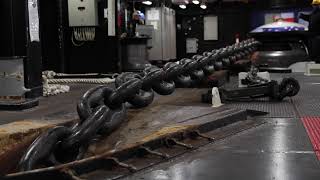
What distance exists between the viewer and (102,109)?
1.40m

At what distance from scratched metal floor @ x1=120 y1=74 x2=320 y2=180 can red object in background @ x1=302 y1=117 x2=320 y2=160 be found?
0.06 ft

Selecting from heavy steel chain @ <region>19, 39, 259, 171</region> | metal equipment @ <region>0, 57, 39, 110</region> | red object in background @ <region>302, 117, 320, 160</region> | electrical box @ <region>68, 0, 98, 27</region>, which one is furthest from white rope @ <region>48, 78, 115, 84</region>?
red object in background @ <region>302, 117, 320, 160</region>

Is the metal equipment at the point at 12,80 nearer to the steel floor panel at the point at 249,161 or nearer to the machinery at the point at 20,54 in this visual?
the machinery at the point at 20,54

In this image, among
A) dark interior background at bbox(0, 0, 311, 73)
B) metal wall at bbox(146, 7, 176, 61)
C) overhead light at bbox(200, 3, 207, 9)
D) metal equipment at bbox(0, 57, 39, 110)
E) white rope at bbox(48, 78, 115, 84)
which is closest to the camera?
metal equipment at bbox(0, 57, 39, 110)

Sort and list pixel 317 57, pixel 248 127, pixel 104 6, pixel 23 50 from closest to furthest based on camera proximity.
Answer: pixel 248 127 → pixel 23 50 → pixel 317 57 → pixel 104 6

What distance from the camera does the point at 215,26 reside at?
11938 mm

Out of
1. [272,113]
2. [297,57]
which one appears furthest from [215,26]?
[272,113]

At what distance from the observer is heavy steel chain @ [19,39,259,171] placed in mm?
1198

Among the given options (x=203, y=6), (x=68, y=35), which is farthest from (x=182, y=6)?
(x=68, y=35)

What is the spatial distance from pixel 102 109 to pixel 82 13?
5449 millimetres

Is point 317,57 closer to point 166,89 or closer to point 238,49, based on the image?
point 238,49

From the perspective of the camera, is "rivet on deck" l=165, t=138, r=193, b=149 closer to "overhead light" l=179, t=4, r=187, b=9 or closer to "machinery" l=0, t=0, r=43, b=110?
"machinery" l=0, t=0, r=43, b=110

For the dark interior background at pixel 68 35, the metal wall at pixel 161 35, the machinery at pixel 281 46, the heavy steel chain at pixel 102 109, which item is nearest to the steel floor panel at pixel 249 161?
the heavy steel chain at pixel 102 109

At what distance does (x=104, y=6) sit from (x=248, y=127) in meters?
5.21
